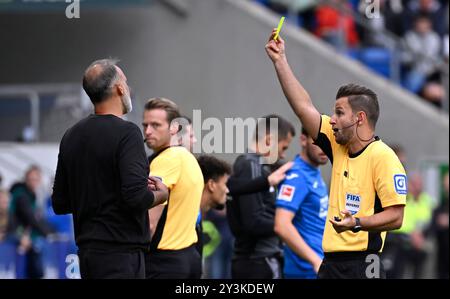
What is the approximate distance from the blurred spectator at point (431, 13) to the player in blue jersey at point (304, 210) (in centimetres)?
959

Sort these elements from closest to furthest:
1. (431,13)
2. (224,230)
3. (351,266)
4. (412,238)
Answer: (351,266)
(412,238)
(224,230)
(431,13)

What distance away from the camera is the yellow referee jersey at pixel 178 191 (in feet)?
25.3

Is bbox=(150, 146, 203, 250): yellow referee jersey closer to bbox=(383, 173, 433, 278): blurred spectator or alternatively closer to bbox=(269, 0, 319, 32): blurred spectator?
bbox=(383, 173, 433, 278): blurred spectator

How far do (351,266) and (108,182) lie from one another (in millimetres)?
1667

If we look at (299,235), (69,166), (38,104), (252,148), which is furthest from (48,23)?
(69,166)

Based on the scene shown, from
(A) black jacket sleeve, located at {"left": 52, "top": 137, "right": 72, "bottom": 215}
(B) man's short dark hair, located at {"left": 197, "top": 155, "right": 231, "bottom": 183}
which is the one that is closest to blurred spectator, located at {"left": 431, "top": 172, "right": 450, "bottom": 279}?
(B) man's short dark hair, located at {"left": 197, "top": 155, "right": 231, "bottom": 183}

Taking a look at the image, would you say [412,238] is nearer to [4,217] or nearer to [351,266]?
[4,217]

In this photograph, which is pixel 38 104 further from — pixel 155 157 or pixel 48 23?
pixel 155 157

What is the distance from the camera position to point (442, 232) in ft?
50.2

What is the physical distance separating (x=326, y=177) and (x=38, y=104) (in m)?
4.39

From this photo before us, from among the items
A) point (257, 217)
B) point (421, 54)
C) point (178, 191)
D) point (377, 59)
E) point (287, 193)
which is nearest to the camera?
point (178, 191)

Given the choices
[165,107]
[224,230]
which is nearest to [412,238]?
[224,230]

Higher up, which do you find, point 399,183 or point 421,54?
point 421,54

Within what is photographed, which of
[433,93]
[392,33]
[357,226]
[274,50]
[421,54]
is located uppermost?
[392,33]
